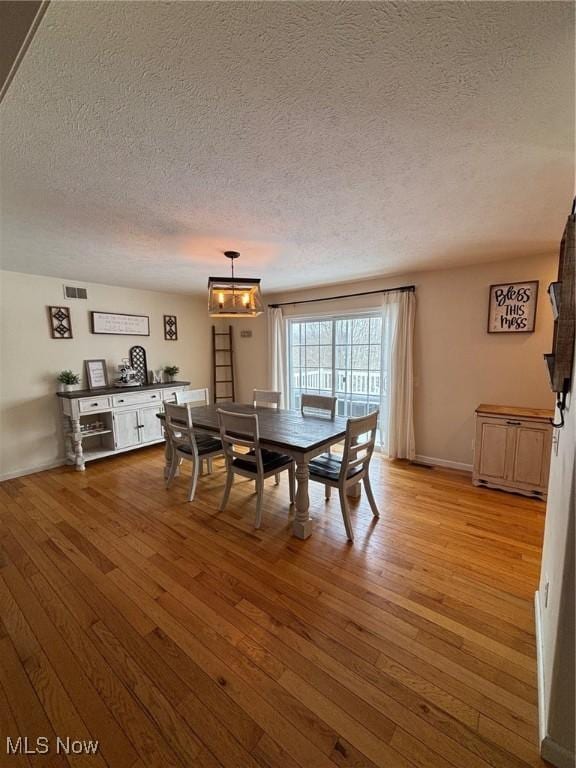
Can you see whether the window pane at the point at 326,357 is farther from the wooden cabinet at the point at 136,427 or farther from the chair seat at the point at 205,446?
the wooden cabinet at the point at 136,427

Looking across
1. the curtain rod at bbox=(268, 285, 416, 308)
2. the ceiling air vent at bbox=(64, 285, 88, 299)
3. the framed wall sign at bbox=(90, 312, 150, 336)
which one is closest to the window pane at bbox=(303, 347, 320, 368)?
the curtain rod at bbox=(268, 285, 416, 308)

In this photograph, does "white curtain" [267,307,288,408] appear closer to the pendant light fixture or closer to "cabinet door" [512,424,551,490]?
the pendant light fixture

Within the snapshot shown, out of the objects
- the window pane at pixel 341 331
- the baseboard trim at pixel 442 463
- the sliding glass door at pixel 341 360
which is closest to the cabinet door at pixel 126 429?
the sliding glass door at pixel 341 360

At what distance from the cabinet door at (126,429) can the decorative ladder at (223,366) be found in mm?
1734

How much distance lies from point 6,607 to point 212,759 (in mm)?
1520

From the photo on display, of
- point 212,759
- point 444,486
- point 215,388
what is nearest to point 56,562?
point 212,759

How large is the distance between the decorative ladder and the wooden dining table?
268 centimetres

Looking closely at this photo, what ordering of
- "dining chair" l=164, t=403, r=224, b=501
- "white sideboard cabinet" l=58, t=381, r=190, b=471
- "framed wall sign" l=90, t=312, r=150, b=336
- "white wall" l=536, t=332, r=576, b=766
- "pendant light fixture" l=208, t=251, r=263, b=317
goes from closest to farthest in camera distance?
1. "white wall" l=536, t=332, r=576, b=766
2. "pendant light fixture" l=208, t=251, r=263, b=317
3. "dining chair" l=164, t=403, r=224, b=501
4. "white sideboard cabinet" l=58, t=381, r=190, b=471
5. "framed wall sign" l=90, t=312, r=150, b=336

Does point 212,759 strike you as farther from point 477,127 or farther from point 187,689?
point 477,127

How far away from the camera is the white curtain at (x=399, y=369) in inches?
148

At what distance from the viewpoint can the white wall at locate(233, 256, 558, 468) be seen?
308cm

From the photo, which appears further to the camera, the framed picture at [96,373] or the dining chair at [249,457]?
the framed picture at [96,373]

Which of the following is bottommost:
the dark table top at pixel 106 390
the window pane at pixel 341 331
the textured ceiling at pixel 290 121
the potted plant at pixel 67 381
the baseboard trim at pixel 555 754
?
the baseboard trim at pixel 555 754

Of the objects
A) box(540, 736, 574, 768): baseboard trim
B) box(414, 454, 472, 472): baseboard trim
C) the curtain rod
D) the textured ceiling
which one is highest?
the textured ceiling
